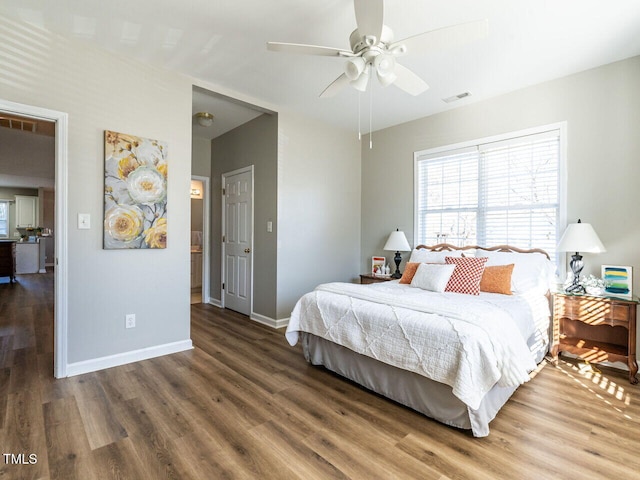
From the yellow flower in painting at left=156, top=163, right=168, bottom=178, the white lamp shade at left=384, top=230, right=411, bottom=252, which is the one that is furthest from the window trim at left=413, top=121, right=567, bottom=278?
the yellow flower in painting at left=156, top=163, right=168, bottom=178

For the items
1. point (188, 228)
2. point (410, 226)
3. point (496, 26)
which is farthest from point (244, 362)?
point (496, 26)

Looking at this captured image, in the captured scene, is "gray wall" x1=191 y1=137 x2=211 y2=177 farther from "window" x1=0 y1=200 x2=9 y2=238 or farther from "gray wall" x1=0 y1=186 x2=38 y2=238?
"window" x1=0 y1=200 x2=9 y2=238

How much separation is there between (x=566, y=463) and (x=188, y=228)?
336 centimetres

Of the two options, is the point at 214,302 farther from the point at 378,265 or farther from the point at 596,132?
the point at 596,132

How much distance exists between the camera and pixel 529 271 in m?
3.18

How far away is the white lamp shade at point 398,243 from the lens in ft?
14.1

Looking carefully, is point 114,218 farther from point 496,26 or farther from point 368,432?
point 496,26

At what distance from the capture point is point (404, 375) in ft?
7.29

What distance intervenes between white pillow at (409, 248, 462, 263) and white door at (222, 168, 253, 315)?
7.38 ft

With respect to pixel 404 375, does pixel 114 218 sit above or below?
above

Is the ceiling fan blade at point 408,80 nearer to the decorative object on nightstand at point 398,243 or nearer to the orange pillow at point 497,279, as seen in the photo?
the orange pillow at point 497,279

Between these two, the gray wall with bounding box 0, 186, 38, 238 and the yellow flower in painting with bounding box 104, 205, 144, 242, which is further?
the gray wall with bounding box 0, 186, 38, 238

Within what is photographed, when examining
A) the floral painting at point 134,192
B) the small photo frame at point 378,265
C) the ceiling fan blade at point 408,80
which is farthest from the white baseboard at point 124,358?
the ceiling fan blade at point 408,80

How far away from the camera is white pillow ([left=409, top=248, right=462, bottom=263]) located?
377 cm
